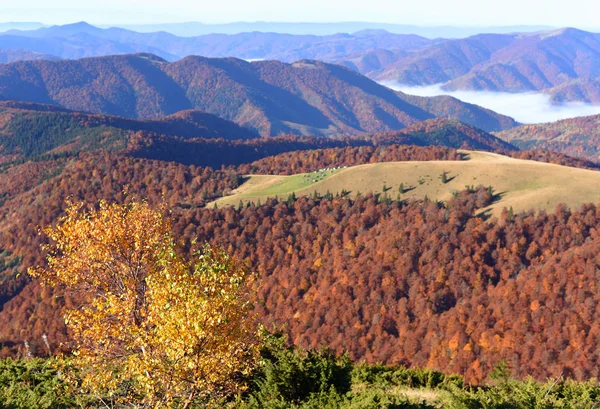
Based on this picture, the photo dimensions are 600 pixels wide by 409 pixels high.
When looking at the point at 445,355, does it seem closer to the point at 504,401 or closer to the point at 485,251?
the point at 485,251

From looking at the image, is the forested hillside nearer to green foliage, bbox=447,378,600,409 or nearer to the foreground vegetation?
green foliage, bbox=447,378,600,409

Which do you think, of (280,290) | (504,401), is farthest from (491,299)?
(504,401)

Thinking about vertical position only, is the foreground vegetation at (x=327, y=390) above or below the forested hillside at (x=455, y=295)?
above

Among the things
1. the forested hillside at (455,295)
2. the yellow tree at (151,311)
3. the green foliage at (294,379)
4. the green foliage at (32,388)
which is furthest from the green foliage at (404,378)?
the forested hillside at (455,295)

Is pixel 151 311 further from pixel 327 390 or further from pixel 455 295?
pixel 455 295

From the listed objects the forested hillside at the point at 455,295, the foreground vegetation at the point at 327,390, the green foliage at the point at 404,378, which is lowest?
the forested hillside at the point at 455,295

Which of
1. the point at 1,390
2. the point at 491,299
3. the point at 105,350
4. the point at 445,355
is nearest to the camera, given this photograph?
the point at 105,350

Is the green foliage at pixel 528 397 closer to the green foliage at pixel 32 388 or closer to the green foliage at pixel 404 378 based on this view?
the green foliage at pixel 404 378

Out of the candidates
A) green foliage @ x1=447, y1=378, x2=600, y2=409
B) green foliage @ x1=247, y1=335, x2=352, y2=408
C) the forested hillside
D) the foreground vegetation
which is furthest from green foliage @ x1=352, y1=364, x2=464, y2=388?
the forested hillside
